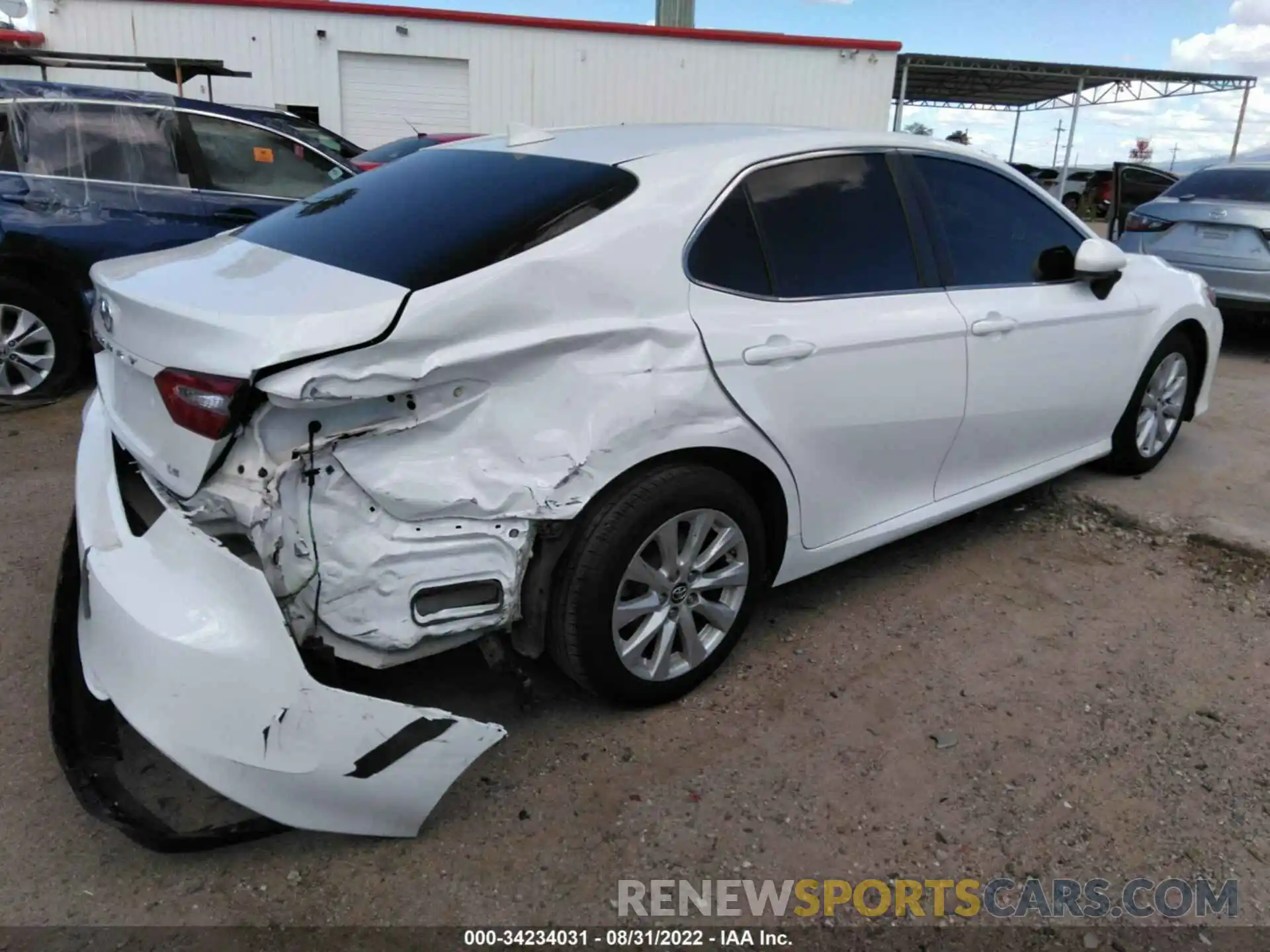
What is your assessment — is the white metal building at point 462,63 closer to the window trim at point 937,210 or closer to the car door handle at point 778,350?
the window trim at point 937,210

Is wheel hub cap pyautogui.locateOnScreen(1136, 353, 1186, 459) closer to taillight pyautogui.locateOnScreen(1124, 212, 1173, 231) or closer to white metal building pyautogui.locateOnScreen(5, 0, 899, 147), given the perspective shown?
taillight pyautogui.locateOnScreen(1124, 212, 1173, 231)

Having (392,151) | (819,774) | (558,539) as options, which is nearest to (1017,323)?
(819,774)

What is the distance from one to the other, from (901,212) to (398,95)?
52.4 feet

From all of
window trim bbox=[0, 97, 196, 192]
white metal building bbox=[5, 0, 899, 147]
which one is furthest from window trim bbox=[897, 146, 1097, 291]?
white metal building bbox=[5, 0, 899, 147]

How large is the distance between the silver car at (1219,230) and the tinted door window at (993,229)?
4.09 metres

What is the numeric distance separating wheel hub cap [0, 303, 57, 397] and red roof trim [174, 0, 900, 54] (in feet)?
42.0

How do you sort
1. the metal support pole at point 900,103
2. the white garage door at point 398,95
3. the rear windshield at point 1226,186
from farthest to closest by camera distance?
the metal support pole at point 900,103, the white garage door at point 398,95, the rear windshield at point 1226,186

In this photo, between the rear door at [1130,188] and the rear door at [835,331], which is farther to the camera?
the rear door at [1130,188]

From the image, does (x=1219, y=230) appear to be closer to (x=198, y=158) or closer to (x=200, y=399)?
(x=198, y=158)

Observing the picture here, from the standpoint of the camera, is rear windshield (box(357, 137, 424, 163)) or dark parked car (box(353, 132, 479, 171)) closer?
dark parked car (box(353, 132, 479, 171))

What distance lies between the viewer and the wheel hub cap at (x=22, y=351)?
5520mm

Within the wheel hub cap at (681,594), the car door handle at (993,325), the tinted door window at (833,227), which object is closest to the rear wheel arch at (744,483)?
the wheel hub cap at (681,594)

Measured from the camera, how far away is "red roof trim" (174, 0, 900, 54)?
53.2 ft

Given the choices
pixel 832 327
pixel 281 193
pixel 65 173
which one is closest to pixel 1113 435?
pixel 832 327
